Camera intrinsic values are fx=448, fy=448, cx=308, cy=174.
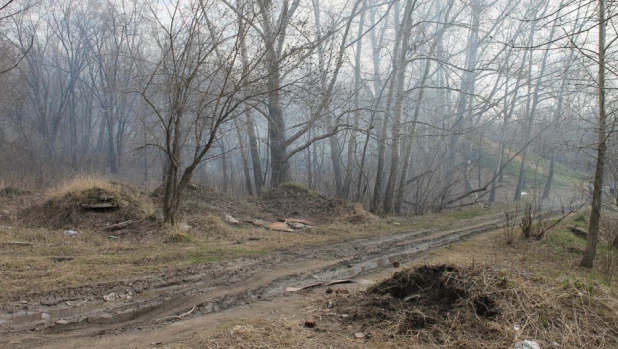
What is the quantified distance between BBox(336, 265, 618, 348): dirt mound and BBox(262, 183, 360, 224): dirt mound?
351 inches

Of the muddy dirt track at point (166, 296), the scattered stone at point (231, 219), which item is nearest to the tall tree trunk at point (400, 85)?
the scattered stone at point (231, 219)

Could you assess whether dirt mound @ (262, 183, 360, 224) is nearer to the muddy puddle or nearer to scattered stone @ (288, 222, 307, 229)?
scattered stone @ (288, 222, 307, 229)

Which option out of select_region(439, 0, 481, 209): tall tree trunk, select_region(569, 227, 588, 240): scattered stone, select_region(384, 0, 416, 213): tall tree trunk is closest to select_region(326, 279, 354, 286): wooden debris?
select_region(569, 227, 588, 240): scattered stone

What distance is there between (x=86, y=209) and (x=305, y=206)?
6.95m

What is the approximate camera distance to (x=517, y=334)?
146 inches

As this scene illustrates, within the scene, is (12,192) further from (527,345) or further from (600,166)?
(600,166)

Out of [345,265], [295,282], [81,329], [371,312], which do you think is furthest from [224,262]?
[371,312]

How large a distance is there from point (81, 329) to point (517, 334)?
13.5 feet

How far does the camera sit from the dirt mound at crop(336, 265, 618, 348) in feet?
12.5

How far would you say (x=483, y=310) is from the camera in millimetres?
4242

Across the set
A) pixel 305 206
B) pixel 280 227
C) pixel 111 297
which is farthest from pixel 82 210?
pixel 305 206

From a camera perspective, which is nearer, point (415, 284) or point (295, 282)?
point (415, 284)

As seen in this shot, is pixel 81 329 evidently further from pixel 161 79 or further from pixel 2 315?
pixel 161 79

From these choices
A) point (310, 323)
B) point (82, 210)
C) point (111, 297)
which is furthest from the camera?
point (82, 210)
